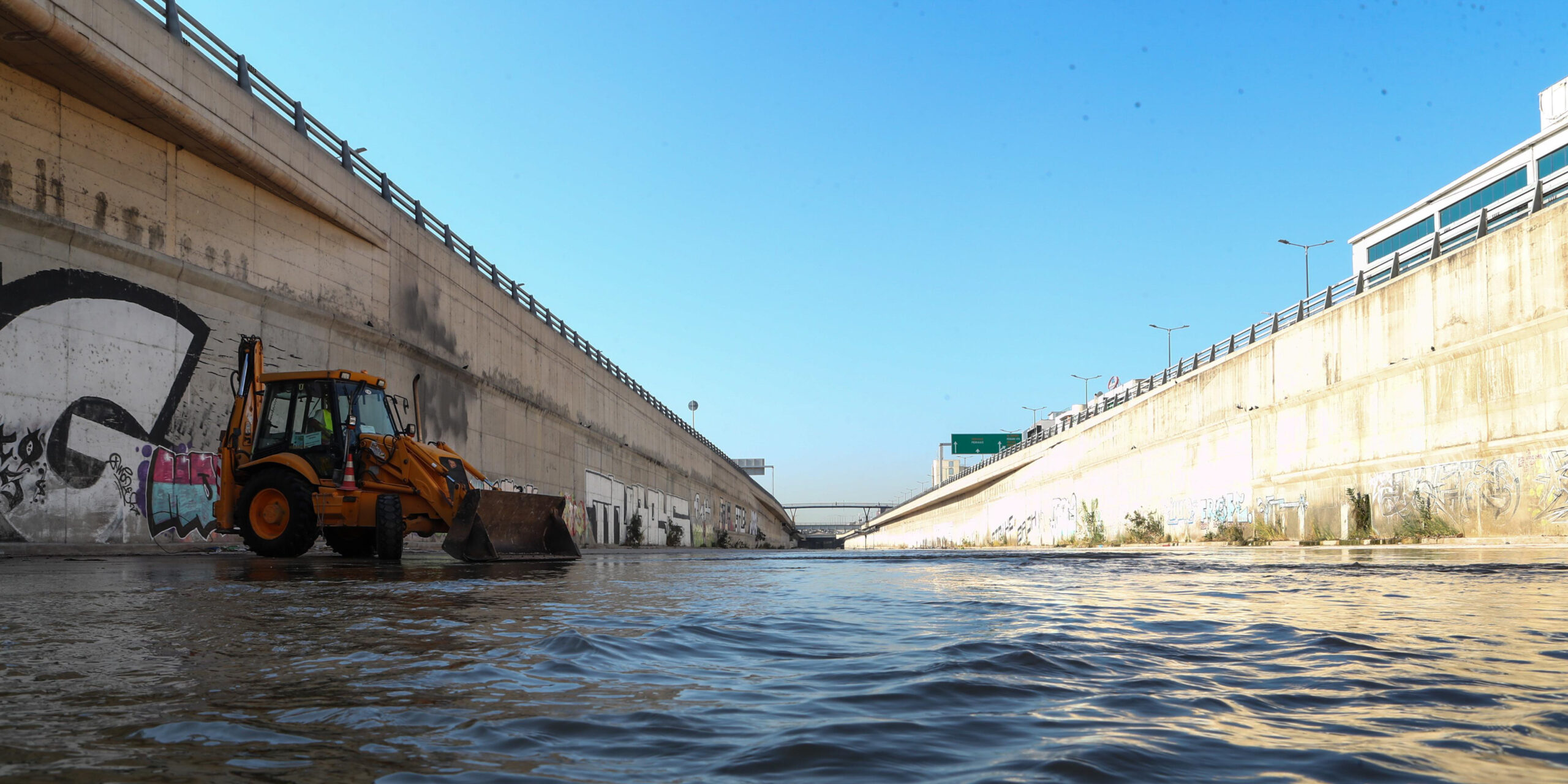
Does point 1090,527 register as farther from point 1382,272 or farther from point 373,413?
point 373,413

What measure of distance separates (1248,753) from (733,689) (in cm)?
171

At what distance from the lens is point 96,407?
16062mm

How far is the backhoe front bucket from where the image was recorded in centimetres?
1417

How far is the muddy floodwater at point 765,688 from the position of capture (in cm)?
241

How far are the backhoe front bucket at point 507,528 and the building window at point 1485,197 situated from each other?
61062mm

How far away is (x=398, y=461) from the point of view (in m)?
14.9

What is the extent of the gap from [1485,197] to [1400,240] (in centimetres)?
1277

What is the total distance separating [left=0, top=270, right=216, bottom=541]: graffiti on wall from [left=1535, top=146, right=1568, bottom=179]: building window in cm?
6528

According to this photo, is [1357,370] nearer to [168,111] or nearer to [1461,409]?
[1461,409]

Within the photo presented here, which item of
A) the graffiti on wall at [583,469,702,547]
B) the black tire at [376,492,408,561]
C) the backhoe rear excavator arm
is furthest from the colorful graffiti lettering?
the graffiti on wall at [583,469,702,547]

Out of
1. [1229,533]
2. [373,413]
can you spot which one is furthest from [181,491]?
[1229,533]

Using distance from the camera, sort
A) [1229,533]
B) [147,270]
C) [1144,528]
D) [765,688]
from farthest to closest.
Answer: [1144,528] < [1229,533] < [147,270] < [765,688]

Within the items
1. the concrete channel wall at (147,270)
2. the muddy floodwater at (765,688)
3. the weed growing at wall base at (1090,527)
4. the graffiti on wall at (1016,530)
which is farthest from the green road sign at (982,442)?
the muddy floodwater at (765,688)

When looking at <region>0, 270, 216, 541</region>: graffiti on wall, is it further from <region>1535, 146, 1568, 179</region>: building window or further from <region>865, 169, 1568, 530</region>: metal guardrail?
<region>1535, 146, 1568, 179</region>: building window
